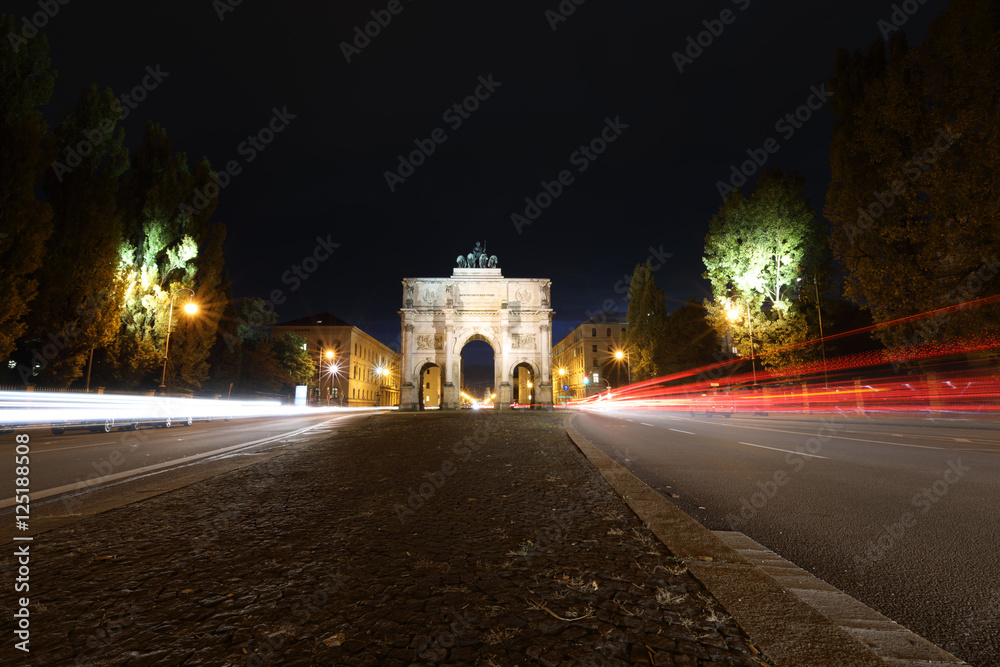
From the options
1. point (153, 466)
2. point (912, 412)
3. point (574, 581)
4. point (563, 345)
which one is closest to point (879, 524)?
point (574, 581)

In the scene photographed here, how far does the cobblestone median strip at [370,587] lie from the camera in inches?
74.3

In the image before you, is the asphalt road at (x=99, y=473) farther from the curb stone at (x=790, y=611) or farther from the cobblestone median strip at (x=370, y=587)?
the curb stone at (x=790, y=611)

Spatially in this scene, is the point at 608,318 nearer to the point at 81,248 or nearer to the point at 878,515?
the point at 81,248

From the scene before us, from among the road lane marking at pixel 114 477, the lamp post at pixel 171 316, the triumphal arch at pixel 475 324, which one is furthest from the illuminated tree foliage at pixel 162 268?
the triumphal arch at pixel 475 324

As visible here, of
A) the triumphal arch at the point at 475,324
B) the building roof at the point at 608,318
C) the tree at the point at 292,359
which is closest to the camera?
the tree at the point at 292,359

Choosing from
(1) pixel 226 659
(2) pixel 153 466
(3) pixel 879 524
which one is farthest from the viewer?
(2) pixel 153 466

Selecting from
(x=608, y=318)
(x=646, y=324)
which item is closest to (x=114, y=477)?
(x=646, y=324)

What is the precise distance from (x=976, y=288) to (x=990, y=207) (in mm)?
2931

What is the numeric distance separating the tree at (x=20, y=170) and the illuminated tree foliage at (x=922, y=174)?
34529 millimetres

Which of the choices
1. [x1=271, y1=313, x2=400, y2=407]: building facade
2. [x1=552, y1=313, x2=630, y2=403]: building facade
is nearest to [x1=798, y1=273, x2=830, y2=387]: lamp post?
[x1=271, y1=313, x2=400, y2=407]: building facade

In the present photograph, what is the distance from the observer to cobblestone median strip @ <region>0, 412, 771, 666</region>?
74.3 inches

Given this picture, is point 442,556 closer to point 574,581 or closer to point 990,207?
point 574,581

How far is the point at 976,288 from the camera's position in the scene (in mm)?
17516

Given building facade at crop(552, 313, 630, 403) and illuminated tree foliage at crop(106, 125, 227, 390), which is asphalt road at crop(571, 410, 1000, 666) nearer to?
illuminated tree foliage at crop(106, 125, 227, 390)
